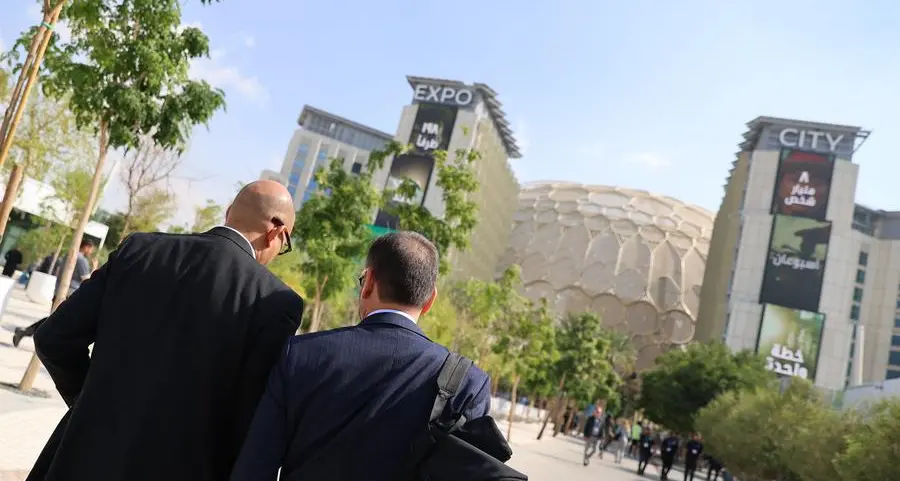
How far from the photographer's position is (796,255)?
7238cm

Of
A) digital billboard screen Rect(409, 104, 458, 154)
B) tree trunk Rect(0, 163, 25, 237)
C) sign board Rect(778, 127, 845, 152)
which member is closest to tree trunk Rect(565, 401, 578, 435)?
digital billboard screen Rect(409, 104, 458, 154)

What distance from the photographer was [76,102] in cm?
912

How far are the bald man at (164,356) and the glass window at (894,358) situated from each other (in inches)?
4774

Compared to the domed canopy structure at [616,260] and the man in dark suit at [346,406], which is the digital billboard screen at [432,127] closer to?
the domed canopy structure at [616,260]

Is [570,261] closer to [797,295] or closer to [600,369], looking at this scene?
[797,295]

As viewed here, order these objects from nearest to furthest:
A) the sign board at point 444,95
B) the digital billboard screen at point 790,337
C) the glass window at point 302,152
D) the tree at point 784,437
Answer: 1. the tree at point 784,437
2. the digital billboard screen at point 790,337
3. the sign board at point 444,95
4. the glass window at point 302,152

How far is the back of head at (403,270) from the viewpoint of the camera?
2.47 m

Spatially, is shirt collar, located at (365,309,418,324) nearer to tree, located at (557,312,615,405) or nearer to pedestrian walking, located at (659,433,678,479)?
pedestrian walking, located at (659,433,678,479)

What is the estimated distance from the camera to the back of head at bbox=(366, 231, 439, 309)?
247 cm

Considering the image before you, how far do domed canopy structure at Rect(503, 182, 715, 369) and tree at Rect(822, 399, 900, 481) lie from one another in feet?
274

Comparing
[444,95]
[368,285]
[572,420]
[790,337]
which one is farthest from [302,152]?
[368,285]

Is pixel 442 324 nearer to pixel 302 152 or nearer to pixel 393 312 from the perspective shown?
pixel 393 312

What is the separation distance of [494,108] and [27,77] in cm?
8565

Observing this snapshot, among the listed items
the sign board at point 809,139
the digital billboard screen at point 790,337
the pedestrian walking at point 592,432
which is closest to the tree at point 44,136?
the pedestrian walking at point 592,432
